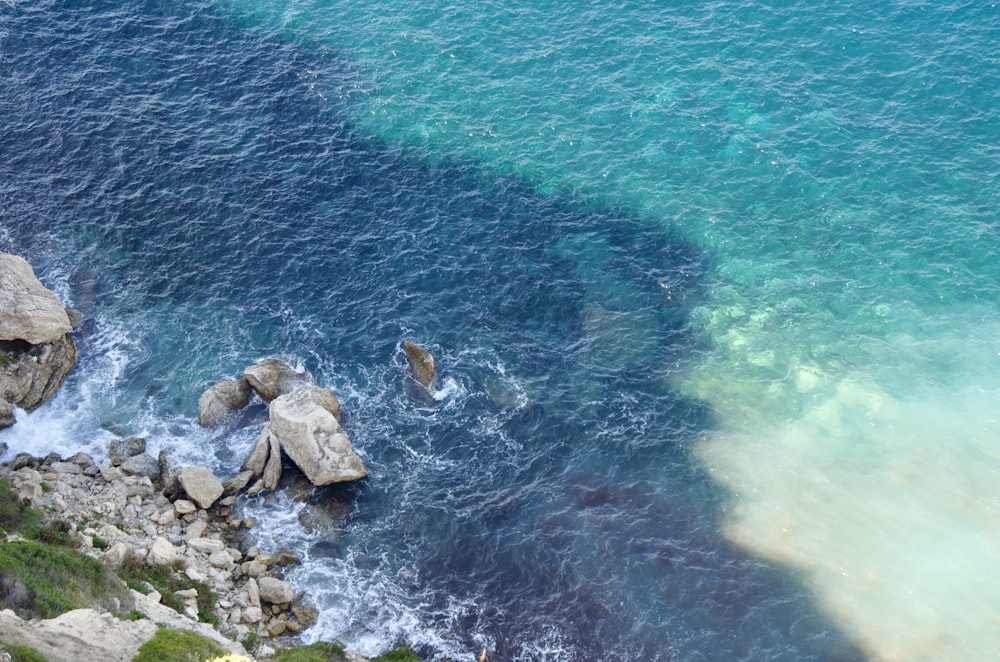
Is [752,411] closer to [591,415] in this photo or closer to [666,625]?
[591,415]

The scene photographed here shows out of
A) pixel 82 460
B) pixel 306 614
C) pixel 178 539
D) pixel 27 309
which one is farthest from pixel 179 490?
pixel 27 309

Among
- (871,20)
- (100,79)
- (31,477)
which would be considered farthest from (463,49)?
(31,477)

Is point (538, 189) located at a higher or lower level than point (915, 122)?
lower

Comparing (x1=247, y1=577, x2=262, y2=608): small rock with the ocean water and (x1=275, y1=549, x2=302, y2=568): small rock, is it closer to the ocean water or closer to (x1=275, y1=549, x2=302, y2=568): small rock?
(x1=275, y1=549, x2=302, y2=568): small rock

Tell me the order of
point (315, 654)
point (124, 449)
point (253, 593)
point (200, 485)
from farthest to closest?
point (124, 449) < point (200, 485) < point (253, 593) < point (315, 654)

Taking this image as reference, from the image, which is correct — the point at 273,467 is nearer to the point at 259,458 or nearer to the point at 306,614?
the point at 259,458

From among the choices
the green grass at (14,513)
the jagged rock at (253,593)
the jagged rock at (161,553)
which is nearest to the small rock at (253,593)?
the jagged rock at (253,593)
